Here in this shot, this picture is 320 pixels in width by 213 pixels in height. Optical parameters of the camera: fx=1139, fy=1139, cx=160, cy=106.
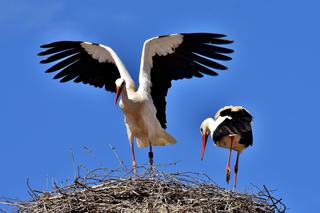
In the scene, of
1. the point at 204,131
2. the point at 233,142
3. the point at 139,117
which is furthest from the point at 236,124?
the point at 139,117

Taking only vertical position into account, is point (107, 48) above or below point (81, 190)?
Result: above

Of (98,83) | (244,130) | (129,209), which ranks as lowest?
(129,209)

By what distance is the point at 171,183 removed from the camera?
965 cm

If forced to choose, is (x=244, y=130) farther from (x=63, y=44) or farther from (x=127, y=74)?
(x=63, y=44)

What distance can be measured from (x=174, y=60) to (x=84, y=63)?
1059mm

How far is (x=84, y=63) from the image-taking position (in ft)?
41.3

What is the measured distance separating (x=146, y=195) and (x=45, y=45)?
10.9ft


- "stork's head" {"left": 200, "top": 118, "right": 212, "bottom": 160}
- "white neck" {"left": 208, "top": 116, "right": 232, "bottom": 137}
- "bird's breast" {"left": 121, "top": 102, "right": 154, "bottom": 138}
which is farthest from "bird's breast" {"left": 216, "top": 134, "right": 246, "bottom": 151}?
"bird's breast" {"left": 121, "top": 102, "right": 154, "bottom": 138}

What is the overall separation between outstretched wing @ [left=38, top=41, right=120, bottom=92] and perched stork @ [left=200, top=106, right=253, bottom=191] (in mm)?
1240

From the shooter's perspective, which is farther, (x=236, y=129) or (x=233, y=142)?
(x=233, y=142)

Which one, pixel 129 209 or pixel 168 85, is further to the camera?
pixel 168 85

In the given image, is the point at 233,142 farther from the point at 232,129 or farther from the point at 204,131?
the point at 204,131

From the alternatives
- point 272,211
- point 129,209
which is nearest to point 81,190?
point 129,209

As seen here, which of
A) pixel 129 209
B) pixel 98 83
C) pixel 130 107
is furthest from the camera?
pixel 98 83
